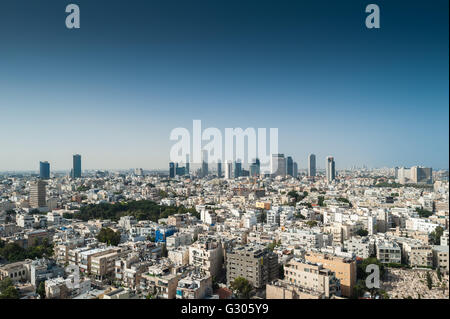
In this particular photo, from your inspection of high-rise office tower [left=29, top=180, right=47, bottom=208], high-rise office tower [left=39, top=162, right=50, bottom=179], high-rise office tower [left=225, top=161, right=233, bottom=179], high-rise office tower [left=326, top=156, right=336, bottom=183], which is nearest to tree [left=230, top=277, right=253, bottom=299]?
high-rise office tower [left=29, top=180, right=47, bottom=208]

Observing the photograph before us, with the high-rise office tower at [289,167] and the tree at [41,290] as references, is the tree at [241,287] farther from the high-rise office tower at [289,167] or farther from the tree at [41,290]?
the high-rise office tower at [289,167]

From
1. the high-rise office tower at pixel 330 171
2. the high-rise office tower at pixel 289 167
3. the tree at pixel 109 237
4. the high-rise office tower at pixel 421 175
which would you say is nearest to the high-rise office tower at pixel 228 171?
the high-rise office tower at pixel 289 167

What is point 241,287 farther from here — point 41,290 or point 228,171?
point 228,171

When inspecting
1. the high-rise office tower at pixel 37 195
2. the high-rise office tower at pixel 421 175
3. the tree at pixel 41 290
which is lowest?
the tree at pixel 41 290

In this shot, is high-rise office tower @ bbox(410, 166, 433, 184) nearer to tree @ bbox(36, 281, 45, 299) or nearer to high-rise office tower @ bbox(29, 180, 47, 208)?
tree @ bbox(36, 281, 45, 299)
